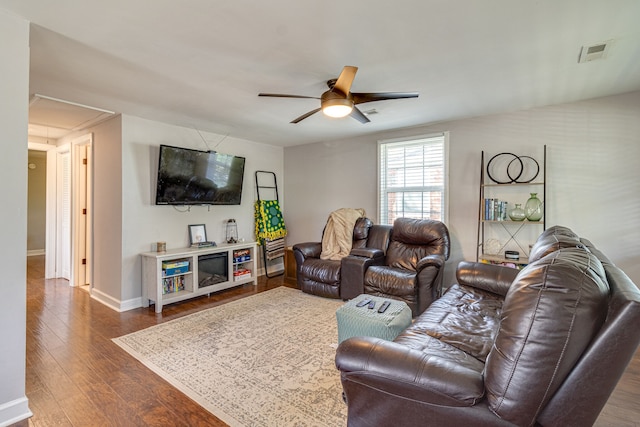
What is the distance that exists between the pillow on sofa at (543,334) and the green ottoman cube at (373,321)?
100 centimetres

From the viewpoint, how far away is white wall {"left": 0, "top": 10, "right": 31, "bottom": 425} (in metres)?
1.75

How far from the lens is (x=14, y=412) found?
1.78 m

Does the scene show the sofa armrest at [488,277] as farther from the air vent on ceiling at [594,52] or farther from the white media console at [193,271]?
the white media console at [193,271]

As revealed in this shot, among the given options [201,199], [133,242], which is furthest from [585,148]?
[133,242]

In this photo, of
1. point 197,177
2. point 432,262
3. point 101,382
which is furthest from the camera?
point 197,177

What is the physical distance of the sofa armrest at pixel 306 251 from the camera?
4.30 m

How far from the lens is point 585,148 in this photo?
336 cm

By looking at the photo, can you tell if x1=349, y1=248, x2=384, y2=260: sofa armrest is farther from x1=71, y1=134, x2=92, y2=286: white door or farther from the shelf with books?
x1=71, y1=134, x2=92, y2=286: white door

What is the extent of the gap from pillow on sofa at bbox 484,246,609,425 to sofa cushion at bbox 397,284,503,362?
625mm

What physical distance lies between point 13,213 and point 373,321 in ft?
7.63

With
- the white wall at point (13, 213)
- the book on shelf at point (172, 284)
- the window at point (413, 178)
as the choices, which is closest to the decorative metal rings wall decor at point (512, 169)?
the window at point (413, 178)

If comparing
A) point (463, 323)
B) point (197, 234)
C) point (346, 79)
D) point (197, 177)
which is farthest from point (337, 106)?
point (197, 234)

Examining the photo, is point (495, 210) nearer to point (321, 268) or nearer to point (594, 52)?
point (594, 52)

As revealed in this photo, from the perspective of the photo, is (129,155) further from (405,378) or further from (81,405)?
(405,378)
